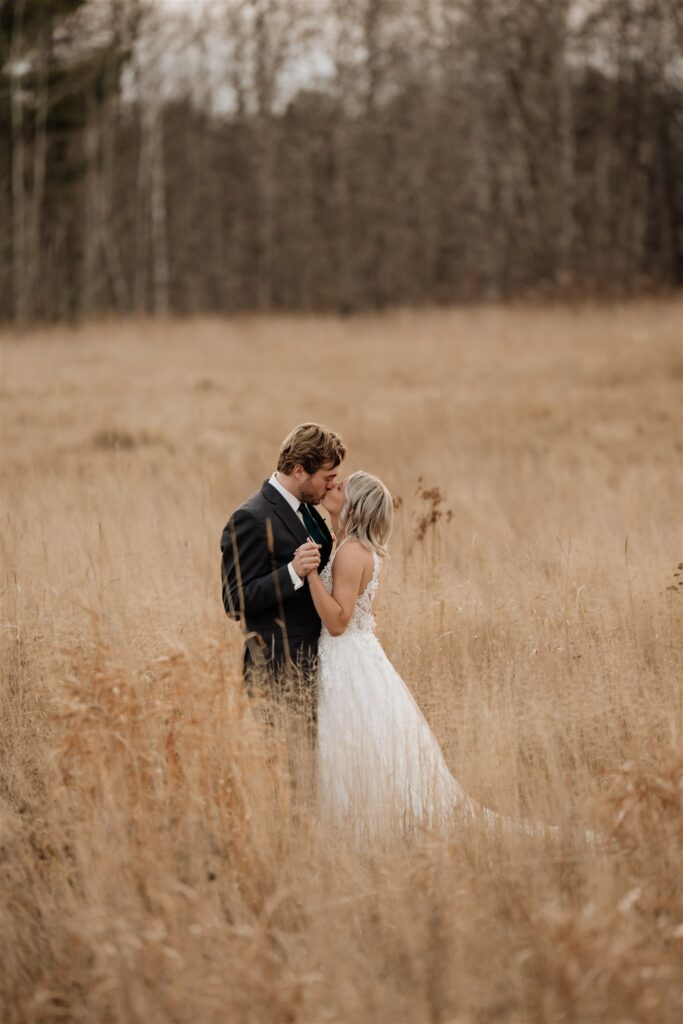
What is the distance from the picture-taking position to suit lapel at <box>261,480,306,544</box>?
4.01m

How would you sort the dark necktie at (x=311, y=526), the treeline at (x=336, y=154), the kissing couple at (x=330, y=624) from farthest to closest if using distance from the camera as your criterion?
1. the treeline at (x=336, y=154)
2. the dark necktie at (x=311, y=526)
3. the kissing couple at (x=330, y=624)

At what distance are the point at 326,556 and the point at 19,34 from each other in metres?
18.8

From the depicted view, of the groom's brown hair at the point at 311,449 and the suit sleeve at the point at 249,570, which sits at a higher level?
the groom's brown hair at the point at 311,449

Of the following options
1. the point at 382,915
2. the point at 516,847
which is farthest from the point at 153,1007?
the point at 516,847

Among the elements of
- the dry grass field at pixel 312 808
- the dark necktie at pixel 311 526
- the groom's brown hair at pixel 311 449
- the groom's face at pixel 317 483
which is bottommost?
the dry grass field at pixel 312 808

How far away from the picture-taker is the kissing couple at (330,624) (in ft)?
12.3

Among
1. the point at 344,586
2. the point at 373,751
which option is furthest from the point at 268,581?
the point at 373,751

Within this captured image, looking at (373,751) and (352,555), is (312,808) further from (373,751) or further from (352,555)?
(352,555)

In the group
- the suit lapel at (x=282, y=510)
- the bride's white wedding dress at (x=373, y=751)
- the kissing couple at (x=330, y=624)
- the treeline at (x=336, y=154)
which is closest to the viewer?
the bride's white wedding dress at (x=373, y=751)

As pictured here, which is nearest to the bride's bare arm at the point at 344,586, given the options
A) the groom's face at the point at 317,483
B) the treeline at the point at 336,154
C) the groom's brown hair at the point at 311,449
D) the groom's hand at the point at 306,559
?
the groom's hand at the point at 306,559

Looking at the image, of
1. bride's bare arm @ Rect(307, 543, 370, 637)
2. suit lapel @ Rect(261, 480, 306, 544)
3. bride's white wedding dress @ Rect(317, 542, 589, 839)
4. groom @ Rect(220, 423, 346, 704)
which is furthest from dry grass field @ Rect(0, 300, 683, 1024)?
suit lapel @ Rect(261, 480, 306, 544)

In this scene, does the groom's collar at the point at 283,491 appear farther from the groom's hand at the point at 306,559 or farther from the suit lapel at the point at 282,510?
the groom's hand at the point at 306,559

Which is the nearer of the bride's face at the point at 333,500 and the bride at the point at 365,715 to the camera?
the bride at the point at 365,715

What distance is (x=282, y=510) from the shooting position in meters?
4.02
